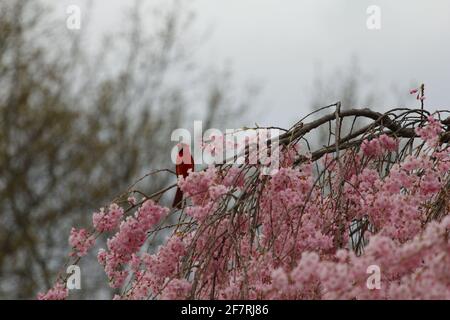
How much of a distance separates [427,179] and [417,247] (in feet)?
2.44

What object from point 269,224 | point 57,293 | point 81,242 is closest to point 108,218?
point 81,242

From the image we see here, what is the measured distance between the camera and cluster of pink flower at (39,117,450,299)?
1967 mm

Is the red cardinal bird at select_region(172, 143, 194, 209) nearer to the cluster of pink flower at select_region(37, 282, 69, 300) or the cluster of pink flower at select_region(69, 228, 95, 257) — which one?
the cluster of pink flower at select_region(69, 228, 95, 257)

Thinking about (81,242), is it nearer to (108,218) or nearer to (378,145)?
(108,218)

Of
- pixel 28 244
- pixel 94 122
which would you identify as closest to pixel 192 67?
pixel 94 122

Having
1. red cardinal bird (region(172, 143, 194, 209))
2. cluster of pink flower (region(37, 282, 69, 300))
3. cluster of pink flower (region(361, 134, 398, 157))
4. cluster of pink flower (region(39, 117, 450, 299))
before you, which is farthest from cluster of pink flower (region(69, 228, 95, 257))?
cluster of pink flower (region(361, 134, 398, 157))

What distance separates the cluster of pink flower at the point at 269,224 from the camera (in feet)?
6.45

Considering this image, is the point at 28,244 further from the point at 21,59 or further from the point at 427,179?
the point at 427,179

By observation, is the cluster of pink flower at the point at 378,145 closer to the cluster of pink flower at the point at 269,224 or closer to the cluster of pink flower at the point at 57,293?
the cluster of pink flower at the point at 269,224

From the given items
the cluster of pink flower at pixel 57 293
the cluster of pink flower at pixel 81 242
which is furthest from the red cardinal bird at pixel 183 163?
the cluster of pink flower at pixel 57 293

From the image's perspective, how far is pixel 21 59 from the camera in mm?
8117

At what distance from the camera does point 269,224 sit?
2189 mm
